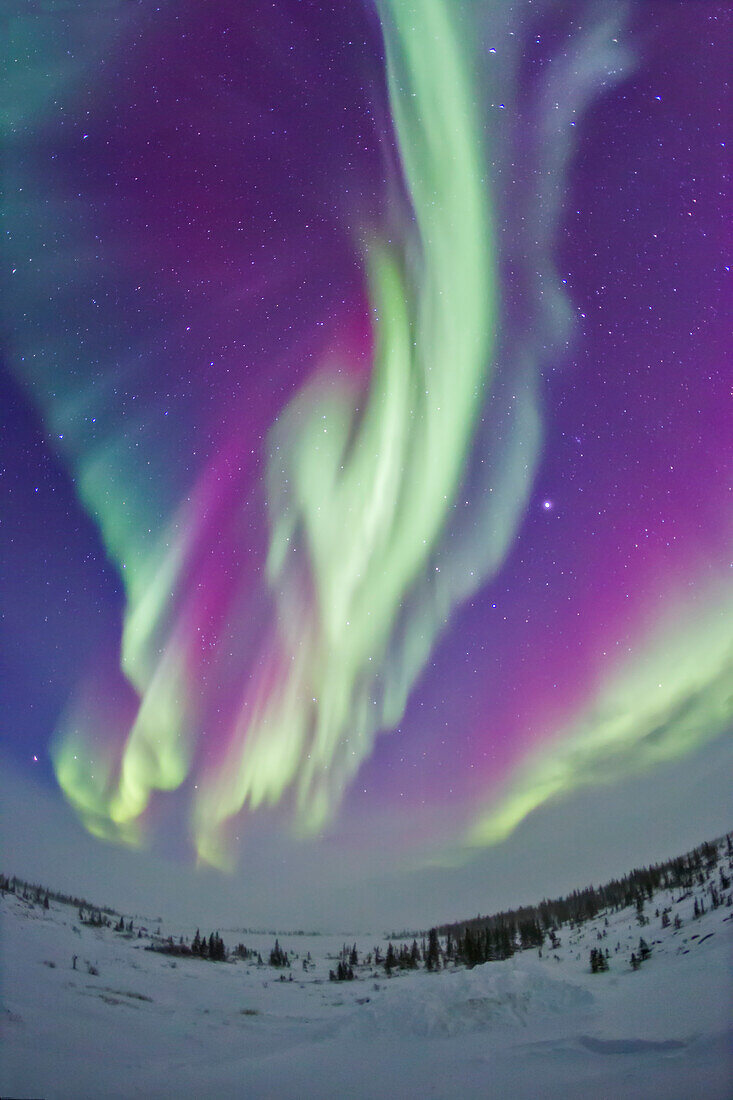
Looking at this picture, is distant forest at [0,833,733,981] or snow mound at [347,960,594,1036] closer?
snow mound at [347,960,594,1036]

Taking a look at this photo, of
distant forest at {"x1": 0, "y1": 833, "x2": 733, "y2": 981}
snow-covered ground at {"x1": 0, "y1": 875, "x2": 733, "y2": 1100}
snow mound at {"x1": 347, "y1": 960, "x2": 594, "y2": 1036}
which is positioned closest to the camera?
snow-covered ground at {"x1": 0, "y1": 875, "x2": 733, "y2": 1100}

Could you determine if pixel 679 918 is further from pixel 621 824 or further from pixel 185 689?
pixel 185 689

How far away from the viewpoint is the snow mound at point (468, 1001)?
15.6ft

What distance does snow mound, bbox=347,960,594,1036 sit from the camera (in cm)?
474

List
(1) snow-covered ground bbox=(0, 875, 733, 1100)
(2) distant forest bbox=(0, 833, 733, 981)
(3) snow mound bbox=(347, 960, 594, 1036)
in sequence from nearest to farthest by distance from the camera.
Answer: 1. (1) snow-covered ground bbox=(0, 875, 733, 1100)
2. (3) snow mound bbox=(347, 960, 594, 1036)
3. (2) distant forest bbox=(0, 833, 733, 981)

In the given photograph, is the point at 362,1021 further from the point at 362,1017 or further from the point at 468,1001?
the point at 468,1001

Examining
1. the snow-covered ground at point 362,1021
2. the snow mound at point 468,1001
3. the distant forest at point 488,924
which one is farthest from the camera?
the distant forest at point 488,924

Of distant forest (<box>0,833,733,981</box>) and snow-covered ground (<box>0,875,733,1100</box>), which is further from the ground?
distant forest (<box>0,833,733,981</box>)

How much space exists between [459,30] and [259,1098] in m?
7.48

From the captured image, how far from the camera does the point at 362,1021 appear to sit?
15.8 feet

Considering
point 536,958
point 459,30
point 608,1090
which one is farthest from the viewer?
point 459,30

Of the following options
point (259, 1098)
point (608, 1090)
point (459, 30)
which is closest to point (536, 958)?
point (608, 1090)

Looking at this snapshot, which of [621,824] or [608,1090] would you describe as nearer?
[608,1090]

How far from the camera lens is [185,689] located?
218 inches
